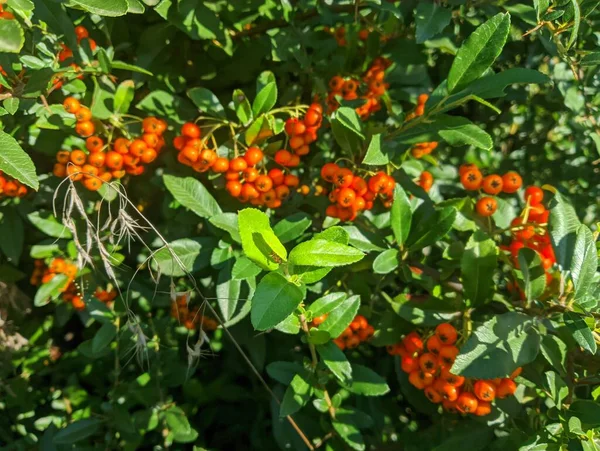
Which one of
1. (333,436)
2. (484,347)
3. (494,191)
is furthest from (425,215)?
(333,436)

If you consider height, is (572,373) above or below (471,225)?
below

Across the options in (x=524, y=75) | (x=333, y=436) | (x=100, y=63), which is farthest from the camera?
(x=333, y=436)

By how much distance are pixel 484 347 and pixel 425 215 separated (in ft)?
1.72

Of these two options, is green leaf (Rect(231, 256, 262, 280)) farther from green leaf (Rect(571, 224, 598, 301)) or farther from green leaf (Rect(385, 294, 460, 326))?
Result: green leaf (Rect(571, 224, 598, 301))

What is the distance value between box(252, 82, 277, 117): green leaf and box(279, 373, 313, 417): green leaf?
0.93 meters

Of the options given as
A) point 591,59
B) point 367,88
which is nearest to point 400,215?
point 367,88

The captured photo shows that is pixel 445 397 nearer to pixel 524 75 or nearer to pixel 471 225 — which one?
pixel 471 225

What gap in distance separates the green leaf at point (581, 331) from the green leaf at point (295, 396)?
857mm

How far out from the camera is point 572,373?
6.08 feet

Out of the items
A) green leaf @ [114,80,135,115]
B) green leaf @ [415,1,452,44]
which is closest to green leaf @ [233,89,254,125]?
green leaf @ [114,80,135,115]

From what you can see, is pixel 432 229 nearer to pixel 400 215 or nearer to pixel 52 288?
pixel 400 215

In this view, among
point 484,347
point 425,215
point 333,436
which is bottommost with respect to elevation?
point 333,436

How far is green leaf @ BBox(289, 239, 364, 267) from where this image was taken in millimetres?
1192

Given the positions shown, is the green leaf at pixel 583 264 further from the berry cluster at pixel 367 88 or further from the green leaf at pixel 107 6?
the green leaf at pixel 107 6
